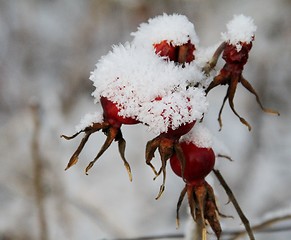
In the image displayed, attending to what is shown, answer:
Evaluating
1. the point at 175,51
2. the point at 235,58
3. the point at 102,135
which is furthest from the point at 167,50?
the point at 102,135

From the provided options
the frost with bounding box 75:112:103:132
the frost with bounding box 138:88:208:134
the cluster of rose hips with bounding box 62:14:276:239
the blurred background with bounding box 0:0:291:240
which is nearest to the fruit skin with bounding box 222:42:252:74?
the cluster of rose hips with bounding box 62:14:276:239

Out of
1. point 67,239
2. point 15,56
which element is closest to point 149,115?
point 67,239

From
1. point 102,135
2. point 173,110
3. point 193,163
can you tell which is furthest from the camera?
point 102,135

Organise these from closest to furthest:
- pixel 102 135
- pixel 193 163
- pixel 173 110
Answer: pixel 173 110 < pixel 193 163 < pixel 102 135

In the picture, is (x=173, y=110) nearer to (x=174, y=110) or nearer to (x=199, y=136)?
(x=174, y=110)

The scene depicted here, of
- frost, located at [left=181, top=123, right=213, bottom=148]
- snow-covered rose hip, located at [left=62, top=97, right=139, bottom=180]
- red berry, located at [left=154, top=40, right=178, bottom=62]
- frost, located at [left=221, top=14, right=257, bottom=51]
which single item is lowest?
frost, located at [left=181, top=123, right=213, bottom=148]

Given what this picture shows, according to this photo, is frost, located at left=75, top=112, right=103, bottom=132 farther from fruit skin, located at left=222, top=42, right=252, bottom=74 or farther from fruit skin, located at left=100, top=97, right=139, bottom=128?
fruit skin, located at left=222, top=42, right=252, bottom=74
